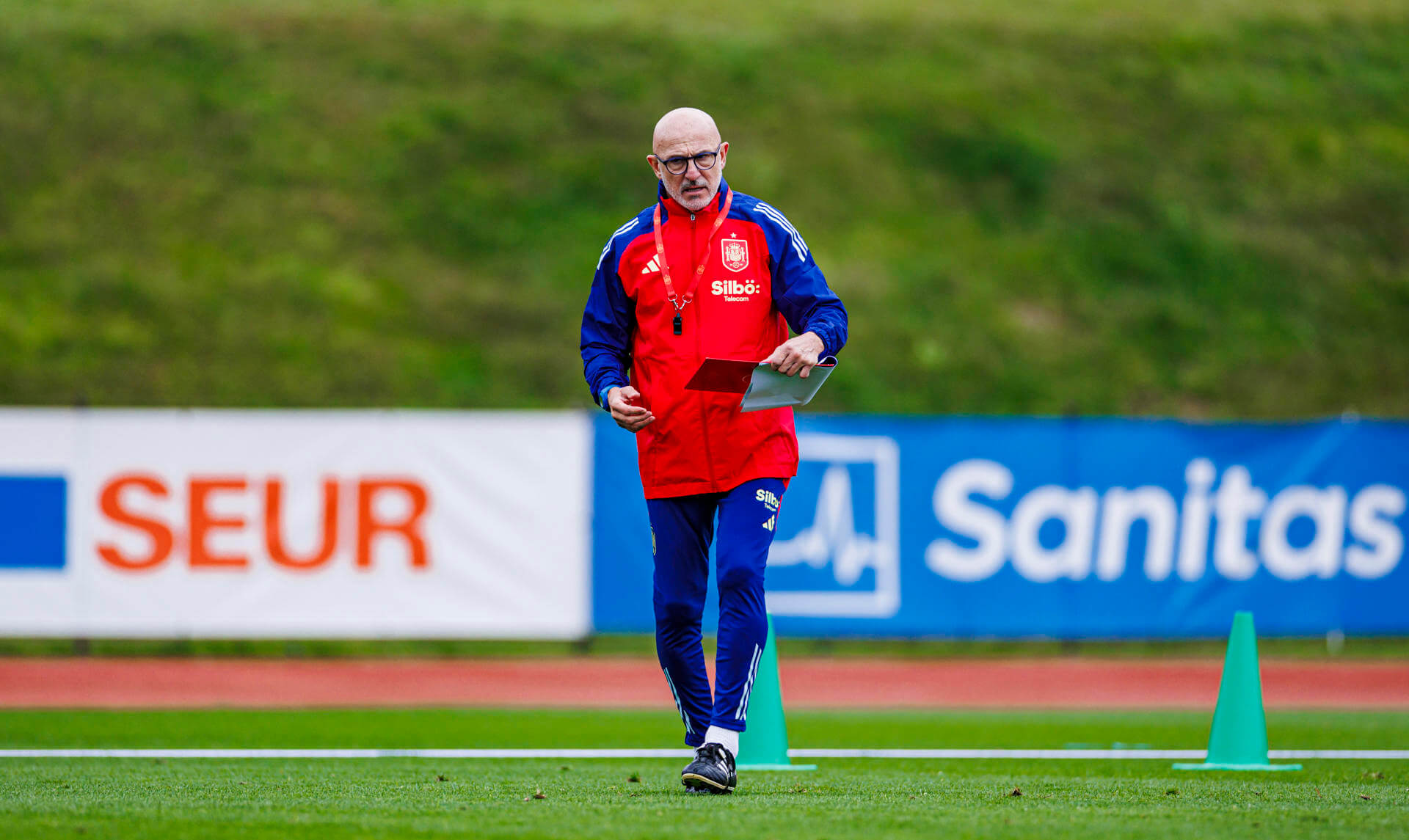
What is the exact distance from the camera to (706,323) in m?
5.39

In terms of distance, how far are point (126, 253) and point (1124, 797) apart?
1960cm

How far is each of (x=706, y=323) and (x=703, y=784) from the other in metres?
1.48

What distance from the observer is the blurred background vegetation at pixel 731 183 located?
20.7 metres

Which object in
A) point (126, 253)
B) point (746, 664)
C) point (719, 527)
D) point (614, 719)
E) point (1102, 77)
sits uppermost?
point (1102, 77)

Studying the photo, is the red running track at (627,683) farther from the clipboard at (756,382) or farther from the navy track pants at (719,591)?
the clipboard at (756,382)

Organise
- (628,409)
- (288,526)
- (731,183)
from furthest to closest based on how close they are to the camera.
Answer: (731,183), (288,526), (628,409)

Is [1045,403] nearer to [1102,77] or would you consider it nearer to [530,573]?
[530,573]

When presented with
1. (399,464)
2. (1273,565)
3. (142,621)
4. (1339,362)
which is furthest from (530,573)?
(1339,362)

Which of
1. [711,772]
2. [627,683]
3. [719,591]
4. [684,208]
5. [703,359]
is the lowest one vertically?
[627,683]

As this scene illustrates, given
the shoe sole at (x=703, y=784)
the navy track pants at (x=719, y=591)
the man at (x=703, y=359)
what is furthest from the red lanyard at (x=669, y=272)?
the shoe sole at (x=703, y=784)

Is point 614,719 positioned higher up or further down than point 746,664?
further down

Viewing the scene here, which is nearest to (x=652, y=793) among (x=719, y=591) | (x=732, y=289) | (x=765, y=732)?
(x=719, y=591)

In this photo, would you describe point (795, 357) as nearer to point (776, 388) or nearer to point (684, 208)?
point (776, 388)

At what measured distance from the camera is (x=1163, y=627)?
45.9 ft
